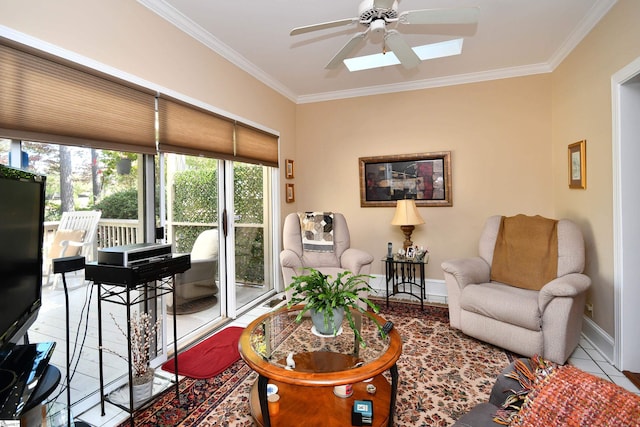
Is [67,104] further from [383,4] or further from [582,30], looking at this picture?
[582,30]

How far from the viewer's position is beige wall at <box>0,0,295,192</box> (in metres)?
1.69

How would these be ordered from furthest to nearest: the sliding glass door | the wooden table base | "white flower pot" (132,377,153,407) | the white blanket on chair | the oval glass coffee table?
the white blanket on chair < the sliding glass door < "white flower pot" (132,377,153,407) < the wooden table base < the oval glass coffee table

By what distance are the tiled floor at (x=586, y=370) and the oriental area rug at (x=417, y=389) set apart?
155mm

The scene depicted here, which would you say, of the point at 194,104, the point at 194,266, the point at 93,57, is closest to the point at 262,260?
the point at 194,266

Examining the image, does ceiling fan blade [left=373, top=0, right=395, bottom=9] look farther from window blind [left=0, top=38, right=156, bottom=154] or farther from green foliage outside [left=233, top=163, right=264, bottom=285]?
green foliage outside [left=233, top=163, right=264, bottom=285]

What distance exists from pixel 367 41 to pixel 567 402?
10.2 feet

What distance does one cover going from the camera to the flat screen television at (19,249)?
1.11 metres

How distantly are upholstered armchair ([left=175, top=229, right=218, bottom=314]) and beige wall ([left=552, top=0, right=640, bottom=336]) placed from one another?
3479mm

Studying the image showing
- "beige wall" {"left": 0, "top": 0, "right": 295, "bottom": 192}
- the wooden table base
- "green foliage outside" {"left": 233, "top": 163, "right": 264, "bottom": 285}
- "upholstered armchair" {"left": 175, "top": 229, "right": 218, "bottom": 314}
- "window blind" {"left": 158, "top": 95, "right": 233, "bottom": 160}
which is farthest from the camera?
"green foliage outside" {"left": 233, "top": 163, "right": 264, "bottom": 285}

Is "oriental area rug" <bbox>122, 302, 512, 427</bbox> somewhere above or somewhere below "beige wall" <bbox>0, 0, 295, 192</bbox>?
below

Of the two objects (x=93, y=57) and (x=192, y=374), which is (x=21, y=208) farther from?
(x=192, y=374)

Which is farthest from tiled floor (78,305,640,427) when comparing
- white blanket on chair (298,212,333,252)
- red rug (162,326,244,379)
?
white blanket on chair (298,212,333,252)

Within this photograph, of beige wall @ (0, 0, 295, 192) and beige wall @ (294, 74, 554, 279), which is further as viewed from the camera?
beige wall @ (294, 74, 554, 279)

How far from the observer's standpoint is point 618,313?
233 cm
